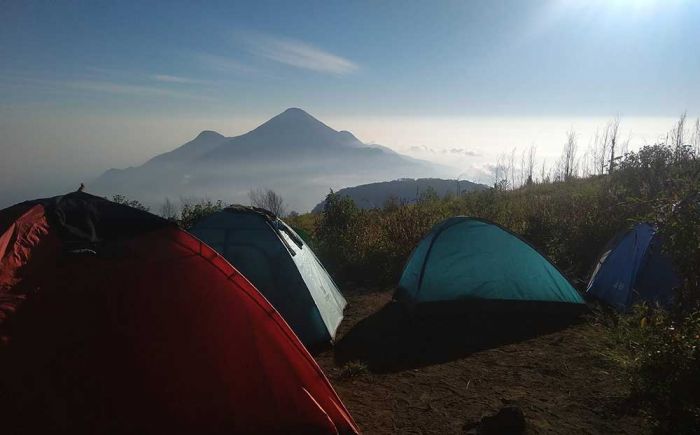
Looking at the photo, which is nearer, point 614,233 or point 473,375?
point 473,375

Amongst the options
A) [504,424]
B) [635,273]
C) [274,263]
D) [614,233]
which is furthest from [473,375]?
[614,233]

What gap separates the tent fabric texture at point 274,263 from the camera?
6.04 meters

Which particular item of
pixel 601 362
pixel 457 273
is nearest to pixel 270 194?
pixel 457 273

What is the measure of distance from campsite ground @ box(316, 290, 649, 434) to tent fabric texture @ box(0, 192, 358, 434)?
1.13 m

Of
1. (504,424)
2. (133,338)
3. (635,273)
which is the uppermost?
(635,273)

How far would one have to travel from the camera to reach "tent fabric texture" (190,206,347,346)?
238 inches

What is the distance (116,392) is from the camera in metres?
3.31

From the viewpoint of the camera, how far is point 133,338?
3.46 meters

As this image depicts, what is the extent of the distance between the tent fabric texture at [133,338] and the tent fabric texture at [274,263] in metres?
2.11

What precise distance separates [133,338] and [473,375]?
3.83 metres

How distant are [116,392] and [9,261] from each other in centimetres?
132

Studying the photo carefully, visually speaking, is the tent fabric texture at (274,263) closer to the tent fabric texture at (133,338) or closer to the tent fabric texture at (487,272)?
the tent fabric texture at (487,272)

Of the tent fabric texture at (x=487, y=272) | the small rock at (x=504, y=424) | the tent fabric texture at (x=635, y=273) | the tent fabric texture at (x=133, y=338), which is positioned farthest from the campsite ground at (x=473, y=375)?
the tent fabric texture at (x=133, y=338)

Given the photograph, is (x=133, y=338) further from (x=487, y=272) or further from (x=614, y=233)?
(x=614, y=233)
